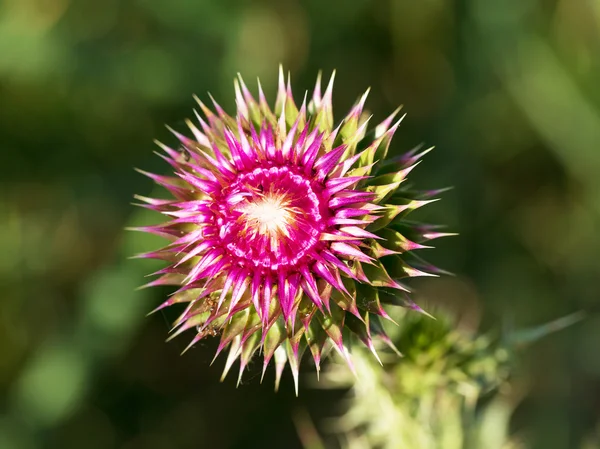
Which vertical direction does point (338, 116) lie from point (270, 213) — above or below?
above

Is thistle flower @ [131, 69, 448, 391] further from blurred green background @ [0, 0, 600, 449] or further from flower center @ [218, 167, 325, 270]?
blurred green background @ [0, 0, 600, 449]

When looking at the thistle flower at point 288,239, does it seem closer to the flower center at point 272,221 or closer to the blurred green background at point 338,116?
the flower center at point 272,221

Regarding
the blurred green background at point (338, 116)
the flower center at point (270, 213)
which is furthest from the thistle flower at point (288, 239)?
the blurred green background at point (338, 116)

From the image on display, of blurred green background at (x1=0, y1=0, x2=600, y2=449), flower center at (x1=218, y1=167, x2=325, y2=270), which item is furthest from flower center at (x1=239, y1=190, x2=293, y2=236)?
blurred green background at (x1=0, y1=0, x2=600, y2=449)

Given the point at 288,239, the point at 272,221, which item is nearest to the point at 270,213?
the point at 272,221

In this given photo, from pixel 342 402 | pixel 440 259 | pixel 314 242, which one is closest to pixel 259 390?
pixel 342 402

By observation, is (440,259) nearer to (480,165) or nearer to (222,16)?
(480,165)

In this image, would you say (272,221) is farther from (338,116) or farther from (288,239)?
(338,116)
